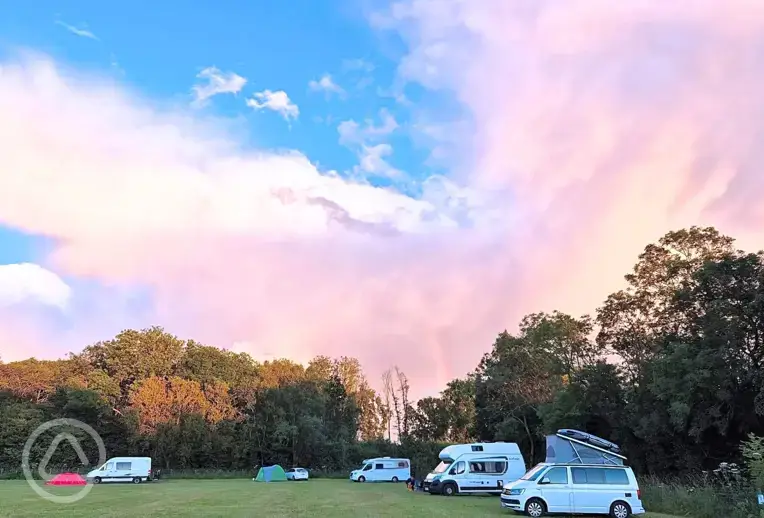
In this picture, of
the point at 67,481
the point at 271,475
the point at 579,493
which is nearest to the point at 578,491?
the point at 579,493

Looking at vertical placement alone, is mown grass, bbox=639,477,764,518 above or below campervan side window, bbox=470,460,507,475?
below

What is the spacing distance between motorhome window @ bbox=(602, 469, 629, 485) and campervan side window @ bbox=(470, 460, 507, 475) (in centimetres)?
1221

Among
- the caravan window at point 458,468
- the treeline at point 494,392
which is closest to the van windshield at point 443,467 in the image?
the caravan window at point 458,468

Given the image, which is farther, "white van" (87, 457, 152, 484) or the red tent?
"white van" (87, 457, 152, 484)

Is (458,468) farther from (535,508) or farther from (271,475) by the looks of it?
(271,475)

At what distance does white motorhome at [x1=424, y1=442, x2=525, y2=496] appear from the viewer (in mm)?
29688

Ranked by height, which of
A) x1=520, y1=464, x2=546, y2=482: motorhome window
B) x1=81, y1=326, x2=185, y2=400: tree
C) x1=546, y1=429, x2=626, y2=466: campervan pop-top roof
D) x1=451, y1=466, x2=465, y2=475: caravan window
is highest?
x1=81, y1=326, x2=185, y2=400: tree

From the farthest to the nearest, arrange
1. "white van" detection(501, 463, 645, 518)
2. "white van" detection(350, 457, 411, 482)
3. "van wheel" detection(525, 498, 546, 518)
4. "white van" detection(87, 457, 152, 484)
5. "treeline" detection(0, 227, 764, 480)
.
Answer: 1. "white van" detection(350, 457, 411, 482)
2. "white van" detection(87, 457, 152, 484)
3. "treeline" detection(0, 227, 764, 480)
4. "white van" detection(501, 463, 645, 518)
5. "van wheel" detection(525, 498, 546, 518)

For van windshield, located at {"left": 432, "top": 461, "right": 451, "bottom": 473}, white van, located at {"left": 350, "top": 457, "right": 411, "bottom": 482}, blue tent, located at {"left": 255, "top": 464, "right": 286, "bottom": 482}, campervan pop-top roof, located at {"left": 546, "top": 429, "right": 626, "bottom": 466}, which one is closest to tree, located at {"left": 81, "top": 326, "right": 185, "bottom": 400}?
blue tent, located at {"left": 255, "top": 464, "right": 286, "bottom": 482}

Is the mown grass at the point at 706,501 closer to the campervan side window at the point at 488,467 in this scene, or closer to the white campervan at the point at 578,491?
the white campervan at the point at 578,491

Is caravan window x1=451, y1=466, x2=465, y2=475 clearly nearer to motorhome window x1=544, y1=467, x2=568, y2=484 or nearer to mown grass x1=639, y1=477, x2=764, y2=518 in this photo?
mown grass x1=639, y1=477, x2=764, y2=518

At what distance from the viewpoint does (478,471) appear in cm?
2997

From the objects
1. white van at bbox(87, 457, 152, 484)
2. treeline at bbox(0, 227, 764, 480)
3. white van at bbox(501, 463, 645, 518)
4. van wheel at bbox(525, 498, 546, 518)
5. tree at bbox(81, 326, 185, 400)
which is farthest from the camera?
tree at bbox(81, 326, 185, 400)

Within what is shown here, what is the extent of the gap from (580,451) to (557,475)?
1347mm
